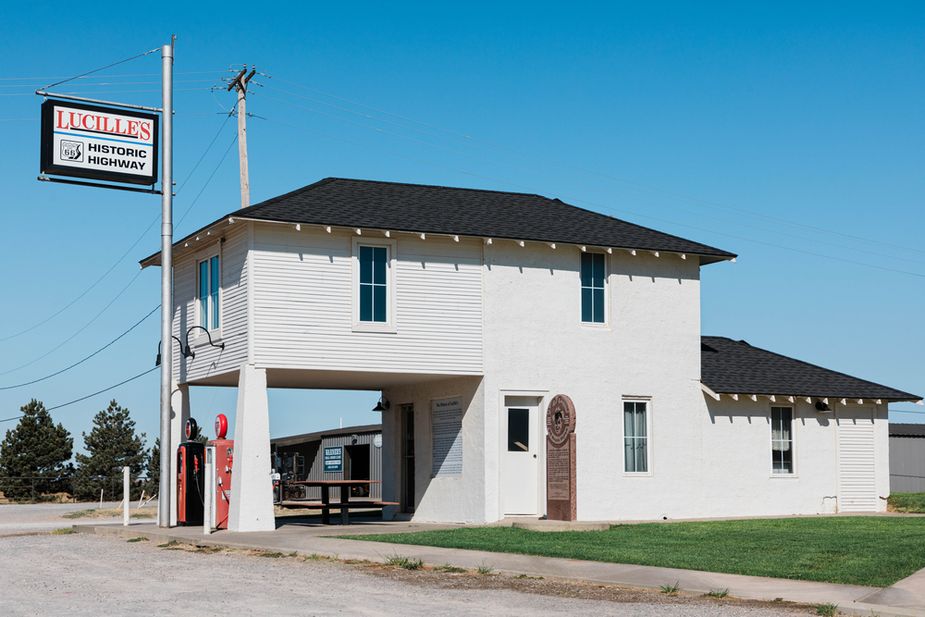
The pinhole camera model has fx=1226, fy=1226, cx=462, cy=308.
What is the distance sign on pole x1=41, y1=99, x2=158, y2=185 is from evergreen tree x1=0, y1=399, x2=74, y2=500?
33.5 metres

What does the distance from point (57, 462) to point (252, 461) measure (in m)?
36.1

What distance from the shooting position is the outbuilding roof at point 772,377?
2706 cm

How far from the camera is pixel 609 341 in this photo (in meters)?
25.7

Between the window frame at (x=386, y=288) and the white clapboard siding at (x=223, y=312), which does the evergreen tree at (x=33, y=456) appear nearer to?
the white clapboard siding at (x=223, y=312)

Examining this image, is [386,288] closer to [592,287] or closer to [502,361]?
[502,361]

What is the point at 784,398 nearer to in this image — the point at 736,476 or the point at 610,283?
the point at 736,476

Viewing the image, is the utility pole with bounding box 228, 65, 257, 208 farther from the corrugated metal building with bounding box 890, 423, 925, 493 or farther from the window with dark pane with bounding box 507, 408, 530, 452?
the corrugated metal building with bounding box 890, 423, 925, 493

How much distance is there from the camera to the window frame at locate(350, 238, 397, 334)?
76.3ft

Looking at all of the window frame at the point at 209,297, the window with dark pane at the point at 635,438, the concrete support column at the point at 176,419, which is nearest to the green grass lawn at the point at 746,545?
the window with dark pane at the point at 635,438

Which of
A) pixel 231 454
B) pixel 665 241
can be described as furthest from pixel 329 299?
pixel 665 241

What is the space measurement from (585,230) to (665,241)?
1821mm

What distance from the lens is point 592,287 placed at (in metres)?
25.8

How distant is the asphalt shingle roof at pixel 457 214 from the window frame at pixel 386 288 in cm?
44

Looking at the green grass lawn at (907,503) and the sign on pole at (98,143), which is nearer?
the sign on pole at (98,143)
